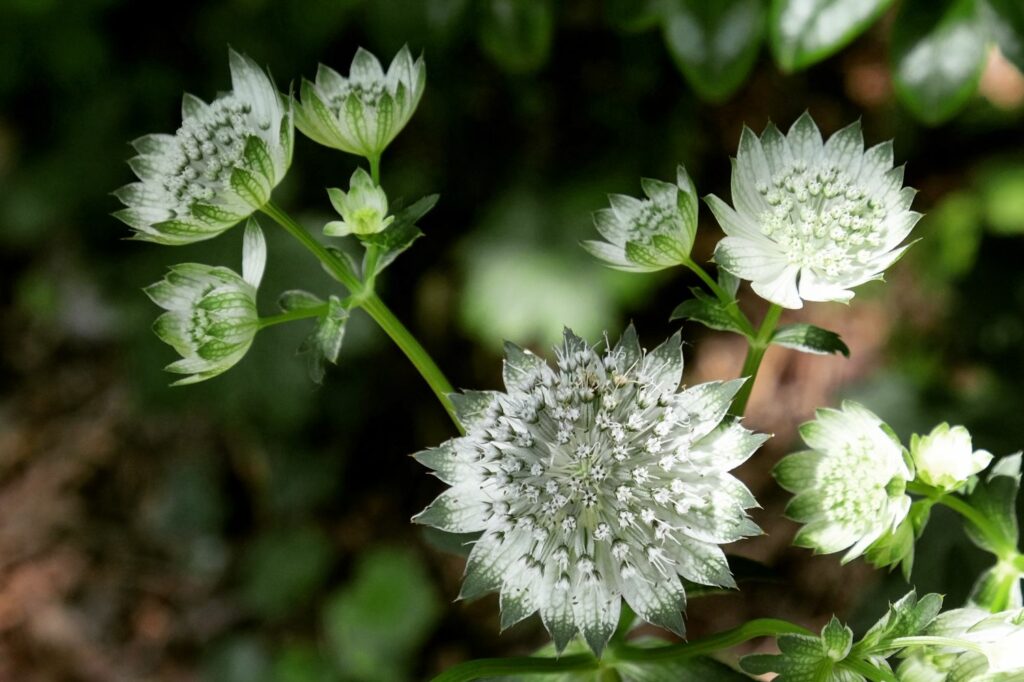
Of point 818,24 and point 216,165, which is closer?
point 216,165

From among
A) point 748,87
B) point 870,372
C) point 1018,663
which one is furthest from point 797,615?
point 1018,663

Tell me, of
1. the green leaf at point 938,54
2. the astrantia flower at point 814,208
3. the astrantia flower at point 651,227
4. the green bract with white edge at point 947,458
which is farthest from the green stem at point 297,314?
the green leaf at point 938,54

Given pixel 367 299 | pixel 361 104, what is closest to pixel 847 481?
pixel 367 299

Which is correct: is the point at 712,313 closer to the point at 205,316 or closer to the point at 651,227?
the point at 651,227

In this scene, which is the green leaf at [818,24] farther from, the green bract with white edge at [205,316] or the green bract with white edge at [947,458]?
the green bract with white edge at [205,316]

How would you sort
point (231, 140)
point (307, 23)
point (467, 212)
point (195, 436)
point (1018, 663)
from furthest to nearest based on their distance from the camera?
point (195, 436), point (467, 212), point (307, 23), point (231, 140), point (1018, 663)

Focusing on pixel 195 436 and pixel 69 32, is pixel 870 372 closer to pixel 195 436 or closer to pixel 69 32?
pixel 195 436
